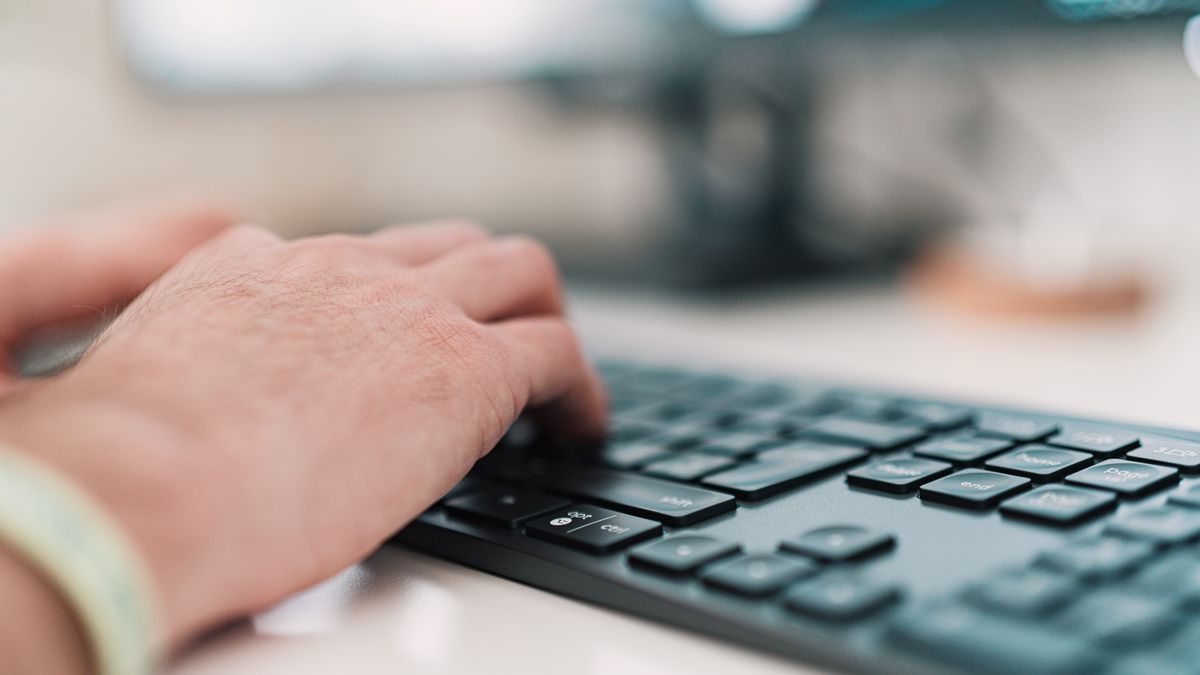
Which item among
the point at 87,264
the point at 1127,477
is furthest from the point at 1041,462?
the point at 87,264

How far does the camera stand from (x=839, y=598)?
222 millimetres

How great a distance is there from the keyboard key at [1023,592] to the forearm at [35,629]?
0.20m

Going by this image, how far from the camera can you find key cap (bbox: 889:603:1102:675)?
7.6 inches

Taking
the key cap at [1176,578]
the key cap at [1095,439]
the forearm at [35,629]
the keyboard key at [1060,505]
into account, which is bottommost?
the forearm at [35,629]

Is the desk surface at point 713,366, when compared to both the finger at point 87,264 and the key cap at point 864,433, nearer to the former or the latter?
the key cap at point 864,433

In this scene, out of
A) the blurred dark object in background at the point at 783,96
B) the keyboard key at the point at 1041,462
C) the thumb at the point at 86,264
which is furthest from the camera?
the blurred dark object in background at the point at 783,96

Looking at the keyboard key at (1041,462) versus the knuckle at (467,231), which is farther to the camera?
the knuckle at (467,231)

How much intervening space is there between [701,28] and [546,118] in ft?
1.07

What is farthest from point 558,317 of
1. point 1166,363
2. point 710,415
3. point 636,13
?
point 636,13

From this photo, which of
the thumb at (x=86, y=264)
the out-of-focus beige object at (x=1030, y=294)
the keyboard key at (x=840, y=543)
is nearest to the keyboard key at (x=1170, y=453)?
the keyboard key at (x=840, y=543)

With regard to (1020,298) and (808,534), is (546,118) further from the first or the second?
A: (808,534)

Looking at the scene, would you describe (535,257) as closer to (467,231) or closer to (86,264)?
(467,231)

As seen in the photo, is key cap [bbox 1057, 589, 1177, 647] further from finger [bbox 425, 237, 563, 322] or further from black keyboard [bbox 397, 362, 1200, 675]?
finger [bbox 425, 237, 563, 322]

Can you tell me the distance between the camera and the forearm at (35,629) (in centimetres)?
25
